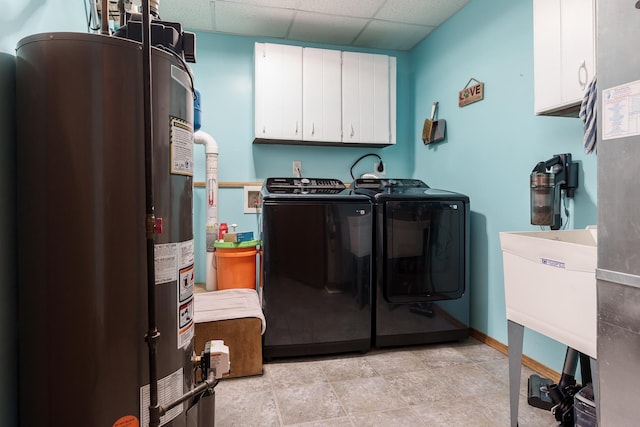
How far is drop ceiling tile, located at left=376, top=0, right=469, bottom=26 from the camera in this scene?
258cm

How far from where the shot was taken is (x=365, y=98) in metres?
3.01

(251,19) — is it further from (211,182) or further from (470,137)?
(470,137)

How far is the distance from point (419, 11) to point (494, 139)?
1.18 m

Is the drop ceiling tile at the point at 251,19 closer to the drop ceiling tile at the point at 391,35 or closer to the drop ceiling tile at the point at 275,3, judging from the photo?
the drop ceiling tile at the point at 275,3

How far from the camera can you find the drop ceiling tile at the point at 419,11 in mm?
2576

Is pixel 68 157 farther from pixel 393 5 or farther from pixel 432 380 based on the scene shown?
pixel 393 5

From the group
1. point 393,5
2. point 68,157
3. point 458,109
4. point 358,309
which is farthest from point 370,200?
point 68,157

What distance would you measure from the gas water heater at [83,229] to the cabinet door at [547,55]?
5.42ft

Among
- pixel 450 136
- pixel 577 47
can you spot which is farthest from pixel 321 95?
pixel 577 47

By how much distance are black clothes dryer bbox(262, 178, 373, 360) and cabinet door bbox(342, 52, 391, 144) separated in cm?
91

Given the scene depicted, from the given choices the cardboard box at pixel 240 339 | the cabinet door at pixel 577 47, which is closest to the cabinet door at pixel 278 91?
the cardboard box at pixel 240 339

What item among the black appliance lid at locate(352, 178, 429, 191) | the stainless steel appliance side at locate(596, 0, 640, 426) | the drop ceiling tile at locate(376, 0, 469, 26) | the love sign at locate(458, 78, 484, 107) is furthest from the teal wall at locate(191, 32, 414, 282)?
the stainless steel appliance side at locate(596, 0, 640, 426)

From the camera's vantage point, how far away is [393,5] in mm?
2592

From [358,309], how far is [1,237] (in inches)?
73.9
